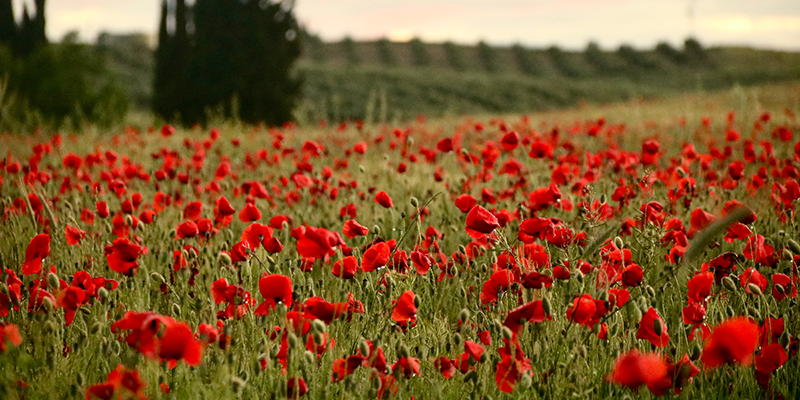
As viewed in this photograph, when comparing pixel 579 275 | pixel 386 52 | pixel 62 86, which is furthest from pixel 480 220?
pixel 386 52

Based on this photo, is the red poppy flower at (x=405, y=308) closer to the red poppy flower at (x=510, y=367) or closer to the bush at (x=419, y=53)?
the red poppy flower at (x=510, y=367)

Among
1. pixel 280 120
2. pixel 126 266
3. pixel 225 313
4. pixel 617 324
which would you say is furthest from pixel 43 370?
pixel 280 120

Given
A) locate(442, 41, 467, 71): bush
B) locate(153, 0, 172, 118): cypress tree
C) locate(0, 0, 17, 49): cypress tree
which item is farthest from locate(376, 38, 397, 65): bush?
locate(0, 0, 17, 49): cypress tree

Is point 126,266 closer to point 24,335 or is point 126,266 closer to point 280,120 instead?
point 24,335

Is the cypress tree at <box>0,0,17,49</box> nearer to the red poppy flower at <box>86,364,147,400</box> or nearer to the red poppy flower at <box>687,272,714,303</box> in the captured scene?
the red poppy flower at <box>86,364,147,400</box>

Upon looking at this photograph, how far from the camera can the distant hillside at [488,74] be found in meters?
25.7

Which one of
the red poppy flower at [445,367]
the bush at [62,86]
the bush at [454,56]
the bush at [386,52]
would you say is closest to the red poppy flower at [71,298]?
the red poppy flower at [445,367]

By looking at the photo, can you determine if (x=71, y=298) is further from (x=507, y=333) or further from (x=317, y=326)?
(x=507, y=333)

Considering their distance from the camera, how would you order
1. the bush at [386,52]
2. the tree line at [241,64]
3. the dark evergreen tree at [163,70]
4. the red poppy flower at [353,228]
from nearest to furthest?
the red poppy flower at [353,228] < the tree line at [241,64] < the dark evergreen tree at [163,70] < the bush at [386,52]

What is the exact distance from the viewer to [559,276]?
1635mm

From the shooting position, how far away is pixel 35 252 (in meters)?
1.65

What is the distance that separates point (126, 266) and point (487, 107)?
2588cm

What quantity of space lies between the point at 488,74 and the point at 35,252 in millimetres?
37030

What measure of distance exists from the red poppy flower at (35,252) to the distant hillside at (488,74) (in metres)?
6.55
